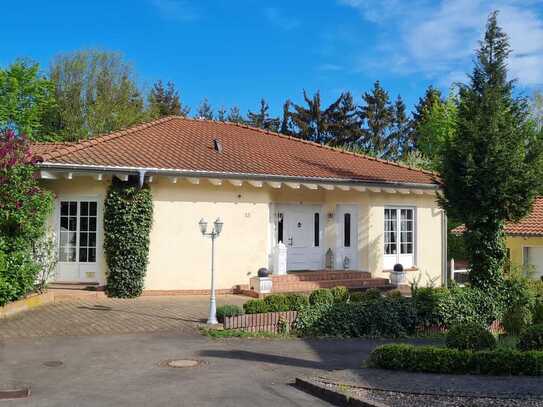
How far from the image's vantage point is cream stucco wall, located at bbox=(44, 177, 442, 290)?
53.6 ft

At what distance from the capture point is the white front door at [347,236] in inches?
771

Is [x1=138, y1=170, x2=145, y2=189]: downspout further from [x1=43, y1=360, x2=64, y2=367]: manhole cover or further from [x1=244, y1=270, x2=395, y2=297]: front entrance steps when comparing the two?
[x1=43, y1=360, x2=64, y2=367]: manhole cover

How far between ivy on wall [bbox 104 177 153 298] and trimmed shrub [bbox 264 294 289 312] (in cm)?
440

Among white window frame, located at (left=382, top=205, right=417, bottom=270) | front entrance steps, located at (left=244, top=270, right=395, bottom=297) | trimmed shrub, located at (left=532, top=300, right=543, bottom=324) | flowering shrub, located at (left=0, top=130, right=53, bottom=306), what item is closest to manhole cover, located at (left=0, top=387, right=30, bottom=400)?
flowering shrub, located at (left=0, top=130, right=53, bottom=306)

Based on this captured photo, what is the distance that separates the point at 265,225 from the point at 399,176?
18.1ft

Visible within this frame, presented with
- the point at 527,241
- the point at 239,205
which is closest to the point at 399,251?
the point at 239,205

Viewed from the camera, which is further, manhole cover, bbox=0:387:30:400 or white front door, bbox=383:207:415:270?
white front door, bbox=383:207:415:270

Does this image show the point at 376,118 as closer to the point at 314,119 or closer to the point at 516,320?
the point at 314,119

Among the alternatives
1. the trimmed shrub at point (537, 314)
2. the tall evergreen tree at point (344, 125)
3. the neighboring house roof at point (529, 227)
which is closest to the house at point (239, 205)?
the trimmed shrub at point (537, 314)

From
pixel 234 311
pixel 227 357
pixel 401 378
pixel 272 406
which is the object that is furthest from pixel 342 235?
pixel 272 406

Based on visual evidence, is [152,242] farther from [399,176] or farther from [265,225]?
[399,176]

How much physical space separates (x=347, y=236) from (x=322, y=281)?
2.47m

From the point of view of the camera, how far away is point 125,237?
51.1 feet

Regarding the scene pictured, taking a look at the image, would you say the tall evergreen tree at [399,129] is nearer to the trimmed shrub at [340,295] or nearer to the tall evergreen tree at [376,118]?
the tall evergreen tree at [376,118]
